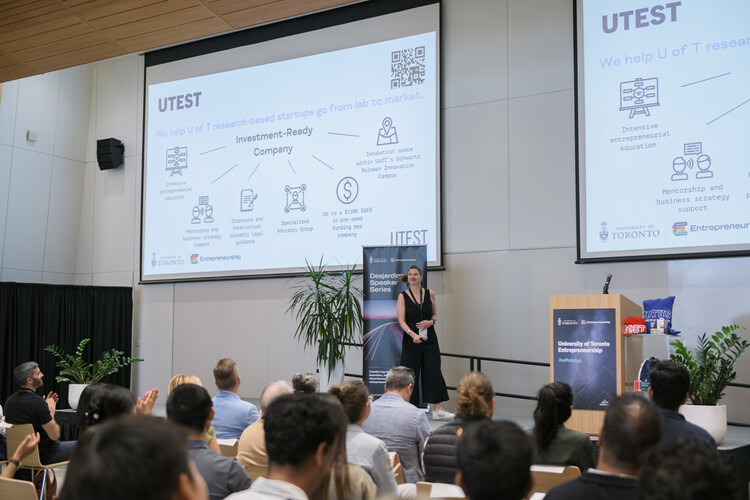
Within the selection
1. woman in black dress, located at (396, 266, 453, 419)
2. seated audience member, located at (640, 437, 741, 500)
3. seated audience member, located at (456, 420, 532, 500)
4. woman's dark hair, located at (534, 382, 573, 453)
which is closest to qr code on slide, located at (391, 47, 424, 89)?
woman in black dress, located at (396, 266, 453, 419)

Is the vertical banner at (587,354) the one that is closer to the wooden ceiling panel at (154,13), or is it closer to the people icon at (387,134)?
the people icon at (387,134)

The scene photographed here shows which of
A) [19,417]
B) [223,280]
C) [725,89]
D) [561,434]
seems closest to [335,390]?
[561,434]

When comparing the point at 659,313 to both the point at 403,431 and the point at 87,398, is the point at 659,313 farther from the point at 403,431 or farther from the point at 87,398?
the point at 87,398

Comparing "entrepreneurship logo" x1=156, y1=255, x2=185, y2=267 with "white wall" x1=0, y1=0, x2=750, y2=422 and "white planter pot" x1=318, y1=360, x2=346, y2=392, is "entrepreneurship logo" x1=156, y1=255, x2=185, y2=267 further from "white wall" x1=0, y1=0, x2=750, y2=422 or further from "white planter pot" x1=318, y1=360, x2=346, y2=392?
"white planter pot" x1=318, y1=360, x2=346, y2=392

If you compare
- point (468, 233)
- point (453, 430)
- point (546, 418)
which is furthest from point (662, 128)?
point (453, 430)

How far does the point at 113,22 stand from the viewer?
6504mm

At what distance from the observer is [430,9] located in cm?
804

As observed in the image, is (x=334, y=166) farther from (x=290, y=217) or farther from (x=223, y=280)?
(x=223, y=280)

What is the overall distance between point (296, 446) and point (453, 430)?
4.59 ft

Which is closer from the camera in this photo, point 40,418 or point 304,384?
point 304,384

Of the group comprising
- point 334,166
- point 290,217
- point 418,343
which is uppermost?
point 334,166

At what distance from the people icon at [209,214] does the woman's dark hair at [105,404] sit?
22.3 feet

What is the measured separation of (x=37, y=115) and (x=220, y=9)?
212 inches

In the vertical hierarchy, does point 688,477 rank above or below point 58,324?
above
